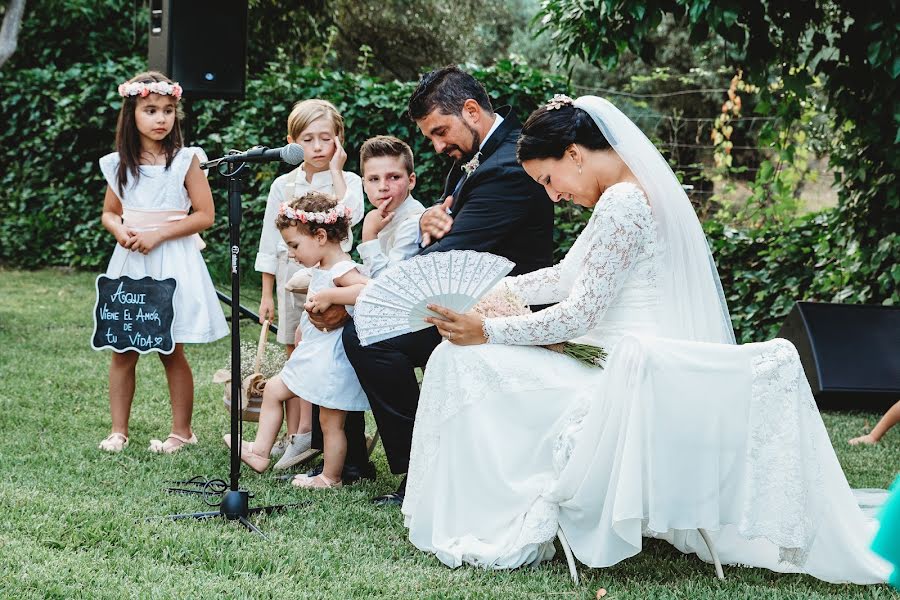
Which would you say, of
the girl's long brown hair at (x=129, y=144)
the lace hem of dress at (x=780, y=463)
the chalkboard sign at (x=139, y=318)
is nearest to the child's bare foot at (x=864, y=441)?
the lace hem of dress at (x=780, y=463)

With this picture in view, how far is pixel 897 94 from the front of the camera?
5715 millimetres

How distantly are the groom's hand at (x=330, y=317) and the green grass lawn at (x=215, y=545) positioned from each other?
65 cm

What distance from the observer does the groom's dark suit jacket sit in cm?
385

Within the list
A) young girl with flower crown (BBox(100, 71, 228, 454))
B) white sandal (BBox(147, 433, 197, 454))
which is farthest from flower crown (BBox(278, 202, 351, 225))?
white sandal (BBox(147, 433, 197, 454))

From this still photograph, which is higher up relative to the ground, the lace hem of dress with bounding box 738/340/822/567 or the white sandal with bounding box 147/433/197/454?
the lace hem of dress with bounding box 738/340/822/567

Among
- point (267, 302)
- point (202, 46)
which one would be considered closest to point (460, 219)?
point (267, 302)

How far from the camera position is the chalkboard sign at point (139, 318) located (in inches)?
179

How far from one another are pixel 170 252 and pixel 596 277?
7.33ft

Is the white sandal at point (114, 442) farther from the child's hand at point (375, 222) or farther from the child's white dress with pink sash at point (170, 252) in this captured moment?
the child's hand at point (375, 222)

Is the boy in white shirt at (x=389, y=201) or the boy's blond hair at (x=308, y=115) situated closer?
the boy in white shirt at (x=389, y=201)

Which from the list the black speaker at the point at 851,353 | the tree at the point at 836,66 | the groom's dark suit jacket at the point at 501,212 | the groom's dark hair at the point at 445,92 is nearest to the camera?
the groom's dark suit jacket at the point at 501,212

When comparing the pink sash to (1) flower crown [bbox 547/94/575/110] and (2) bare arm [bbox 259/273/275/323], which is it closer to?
(2) bare arm [bbox 259/273/275/323]

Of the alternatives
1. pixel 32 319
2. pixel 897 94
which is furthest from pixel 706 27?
pixel 32 319

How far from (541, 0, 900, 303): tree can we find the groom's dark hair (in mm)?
1686
